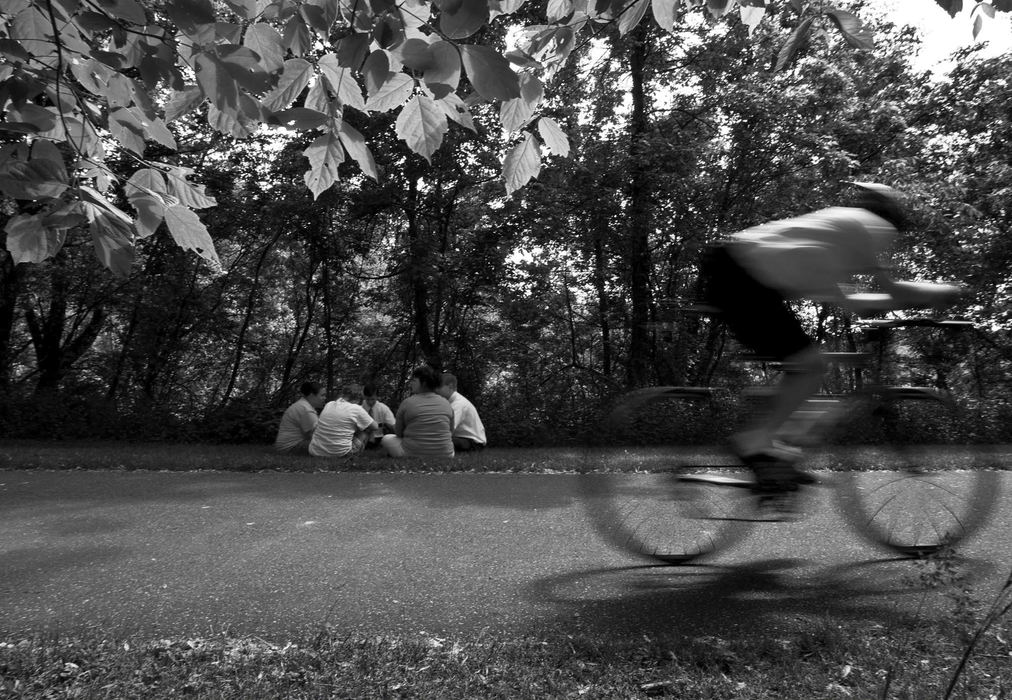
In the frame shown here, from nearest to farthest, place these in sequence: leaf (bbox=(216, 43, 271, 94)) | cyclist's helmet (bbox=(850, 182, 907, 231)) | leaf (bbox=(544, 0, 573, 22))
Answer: leaf (bbox=(216, 43, 271, 94)) → leaf (bbox=(544, 0, 573, 22)) → cyclist's helmet (bbox=(850, 182, 907, 231))

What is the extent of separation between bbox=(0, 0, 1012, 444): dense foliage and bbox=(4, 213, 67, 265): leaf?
11.5 meters

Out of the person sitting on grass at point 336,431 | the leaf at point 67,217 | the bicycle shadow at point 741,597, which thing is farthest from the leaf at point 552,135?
the person sitting on grass at point 336,431

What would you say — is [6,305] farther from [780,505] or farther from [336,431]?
[780,505]

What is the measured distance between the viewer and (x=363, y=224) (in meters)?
19.2

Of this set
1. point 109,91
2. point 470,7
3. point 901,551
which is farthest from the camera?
point 901,551

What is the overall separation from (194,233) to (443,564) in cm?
253

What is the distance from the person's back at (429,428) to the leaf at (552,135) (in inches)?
276

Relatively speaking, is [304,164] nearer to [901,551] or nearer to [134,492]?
[134,492]

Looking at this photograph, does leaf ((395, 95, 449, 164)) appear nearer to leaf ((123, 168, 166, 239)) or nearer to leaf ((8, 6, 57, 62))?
leaf ((123, 168, 166, 239))

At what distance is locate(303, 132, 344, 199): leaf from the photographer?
278 centimetres

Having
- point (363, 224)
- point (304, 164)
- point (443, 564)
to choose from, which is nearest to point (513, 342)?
point (363, 224)

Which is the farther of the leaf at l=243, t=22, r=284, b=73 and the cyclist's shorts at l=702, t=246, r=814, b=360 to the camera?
the cyclist's shorts at l=702, t=246, r=814, b=360

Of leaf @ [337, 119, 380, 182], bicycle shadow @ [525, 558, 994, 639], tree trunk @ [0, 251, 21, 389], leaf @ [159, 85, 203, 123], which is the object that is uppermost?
tree trunk @ [0, 251, 21, 389]

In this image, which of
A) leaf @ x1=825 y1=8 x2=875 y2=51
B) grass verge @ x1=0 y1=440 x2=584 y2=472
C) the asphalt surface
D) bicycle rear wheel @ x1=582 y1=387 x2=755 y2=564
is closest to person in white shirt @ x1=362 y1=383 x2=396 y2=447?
grass verge @ x1=0 y1=440 x2=584 y2=472
